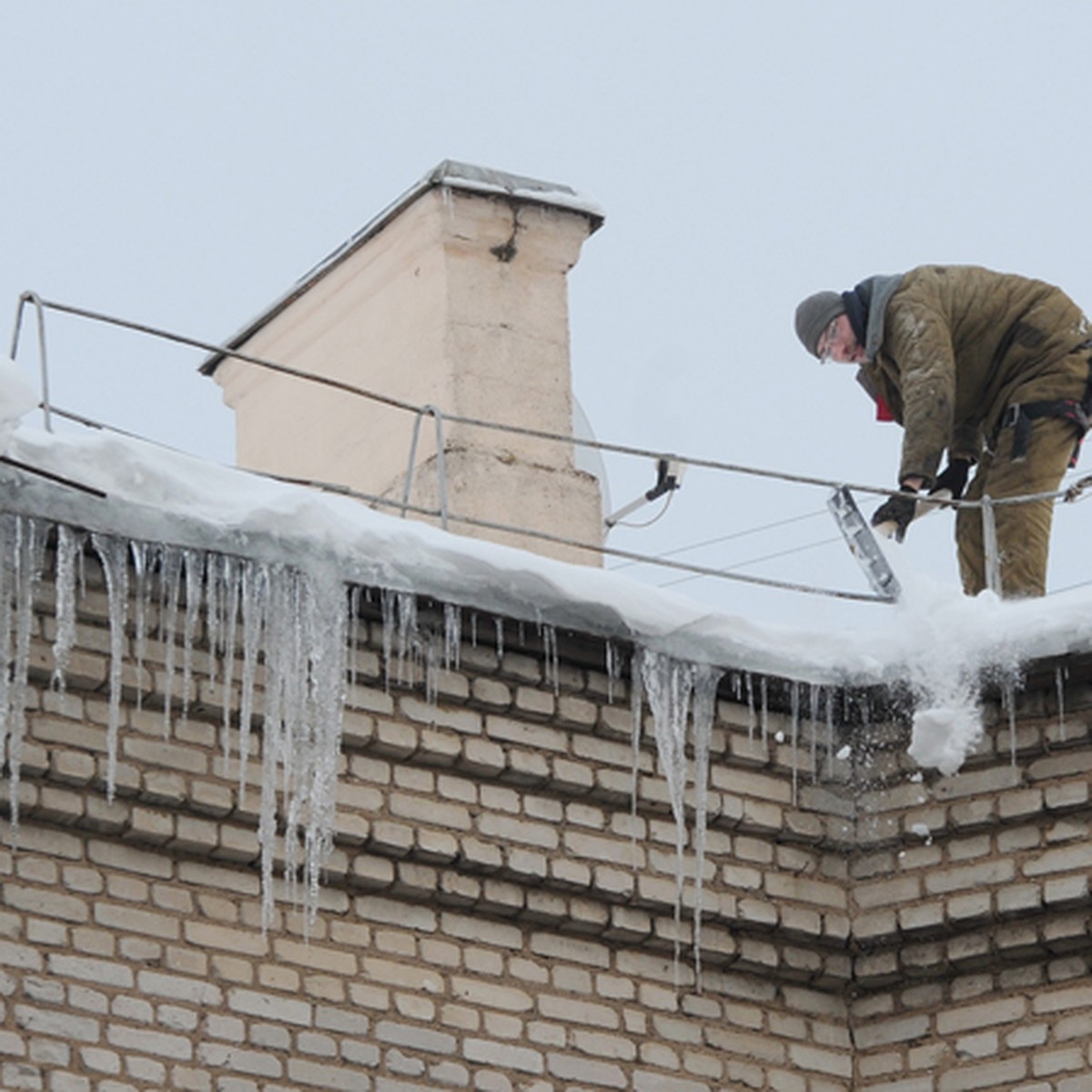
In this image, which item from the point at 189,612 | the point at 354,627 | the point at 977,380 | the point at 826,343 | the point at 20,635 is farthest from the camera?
the point at 826,343

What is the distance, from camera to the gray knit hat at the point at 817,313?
10891 mm

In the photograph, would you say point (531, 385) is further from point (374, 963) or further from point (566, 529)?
point (374, 963)

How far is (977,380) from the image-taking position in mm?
10852

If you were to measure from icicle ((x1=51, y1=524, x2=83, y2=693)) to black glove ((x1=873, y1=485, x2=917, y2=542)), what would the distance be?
3.00m

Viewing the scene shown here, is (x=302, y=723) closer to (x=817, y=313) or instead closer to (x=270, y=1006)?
(x=270, y=1006)

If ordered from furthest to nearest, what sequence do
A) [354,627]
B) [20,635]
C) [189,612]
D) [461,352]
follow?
[461,352], [354,627], [189,612], [20,635]

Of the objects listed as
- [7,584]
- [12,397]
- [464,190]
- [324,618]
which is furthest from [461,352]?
[12,397]

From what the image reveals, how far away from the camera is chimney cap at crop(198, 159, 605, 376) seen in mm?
12570

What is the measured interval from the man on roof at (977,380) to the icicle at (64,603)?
9.86 ft

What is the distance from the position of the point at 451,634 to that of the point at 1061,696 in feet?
6.42

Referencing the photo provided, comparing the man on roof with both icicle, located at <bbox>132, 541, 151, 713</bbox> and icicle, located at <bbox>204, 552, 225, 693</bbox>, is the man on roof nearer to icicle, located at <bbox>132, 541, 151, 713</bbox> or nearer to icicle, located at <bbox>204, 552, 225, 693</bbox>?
icicle, located at <bbox>204, 552, 225, 693</bbox>

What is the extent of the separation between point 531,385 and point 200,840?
13.1ft

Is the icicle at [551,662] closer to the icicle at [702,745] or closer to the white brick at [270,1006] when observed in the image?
the icicle at [702,745]

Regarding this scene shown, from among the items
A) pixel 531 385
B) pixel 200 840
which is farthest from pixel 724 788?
pixel 531 385
